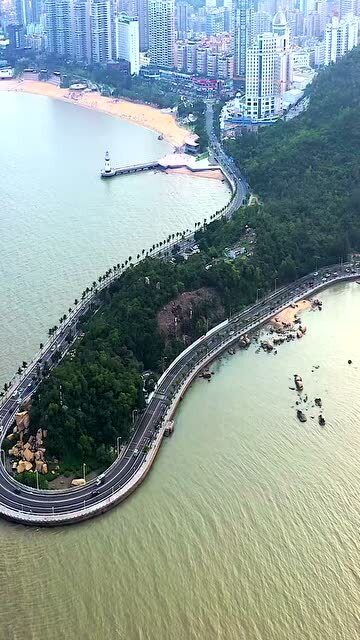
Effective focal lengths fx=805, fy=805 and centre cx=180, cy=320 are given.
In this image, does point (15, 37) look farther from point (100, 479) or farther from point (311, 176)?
point (100, 479)

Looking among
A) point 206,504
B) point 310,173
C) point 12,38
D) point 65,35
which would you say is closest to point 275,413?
point 206,504

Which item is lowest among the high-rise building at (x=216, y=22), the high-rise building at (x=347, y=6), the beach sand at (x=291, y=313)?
the beach sand at (x=291, y=313)

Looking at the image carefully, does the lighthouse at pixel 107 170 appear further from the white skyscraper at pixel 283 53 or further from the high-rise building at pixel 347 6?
the high-rise building at pixel 347 6

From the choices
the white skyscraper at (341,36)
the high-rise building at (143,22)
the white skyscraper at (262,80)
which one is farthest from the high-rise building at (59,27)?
the white skyscraper at (262,80)

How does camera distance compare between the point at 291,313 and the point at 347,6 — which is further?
the point at 347,6

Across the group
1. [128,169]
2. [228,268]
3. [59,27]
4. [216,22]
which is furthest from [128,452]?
[216,22]

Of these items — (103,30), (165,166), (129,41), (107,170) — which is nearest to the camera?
(107,170)

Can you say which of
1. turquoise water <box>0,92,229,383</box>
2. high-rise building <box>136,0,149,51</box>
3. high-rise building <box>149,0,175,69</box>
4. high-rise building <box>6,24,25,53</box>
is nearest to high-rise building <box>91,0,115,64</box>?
high-rise building <box>149,0,175,69</box>
